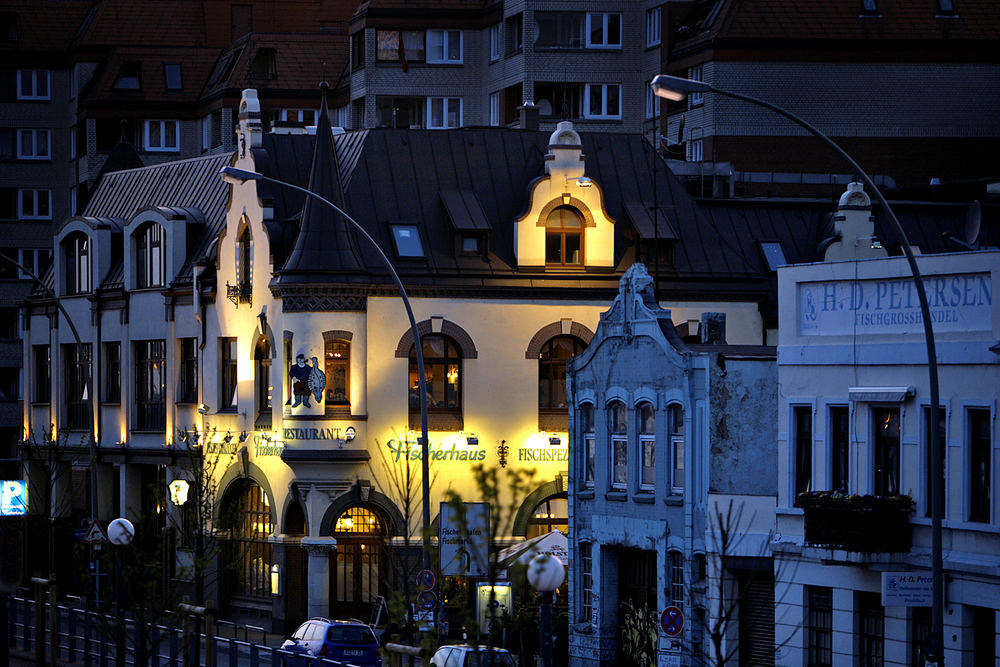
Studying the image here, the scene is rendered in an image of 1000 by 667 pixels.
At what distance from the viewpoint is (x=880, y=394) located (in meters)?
37.0

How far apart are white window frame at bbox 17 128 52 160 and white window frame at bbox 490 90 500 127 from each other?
25053mm

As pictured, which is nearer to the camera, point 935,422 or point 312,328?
point 935,422

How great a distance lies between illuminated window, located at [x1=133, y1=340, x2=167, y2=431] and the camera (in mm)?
63938

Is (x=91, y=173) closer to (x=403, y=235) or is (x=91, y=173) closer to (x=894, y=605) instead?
(x=403, y=235)

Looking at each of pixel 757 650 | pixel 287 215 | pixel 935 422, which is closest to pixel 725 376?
pixel 757 650

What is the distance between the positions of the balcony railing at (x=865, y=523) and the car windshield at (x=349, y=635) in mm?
10601

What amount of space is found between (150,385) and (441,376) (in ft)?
40.4

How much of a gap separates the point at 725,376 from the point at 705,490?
2185mm

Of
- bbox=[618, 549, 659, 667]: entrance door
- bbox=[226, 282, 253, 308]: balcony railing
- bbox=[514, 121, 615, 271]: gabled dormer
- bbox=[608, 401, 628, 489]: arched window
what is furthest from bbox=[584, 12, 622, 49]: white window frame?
bbox=[618, 549, 659, 667]: entrance door

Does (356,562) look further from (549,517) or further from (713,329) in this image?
(713,329)

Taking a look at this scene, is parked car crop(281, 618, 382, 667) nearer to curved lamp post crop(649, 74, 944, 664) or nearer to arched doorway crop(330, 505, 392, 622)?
arched doorway crop(330, 505, 392, 622)

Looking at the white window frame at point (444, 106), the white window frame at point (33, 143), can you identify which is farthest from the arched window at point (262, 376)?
the white window frame at point (33, 143)

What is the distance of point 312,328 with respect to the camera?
5450 centimetres

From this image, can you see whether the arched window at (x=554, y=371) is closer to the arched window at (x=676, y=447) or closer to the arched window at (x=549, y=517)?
the arched window at (x=549, y=517)
